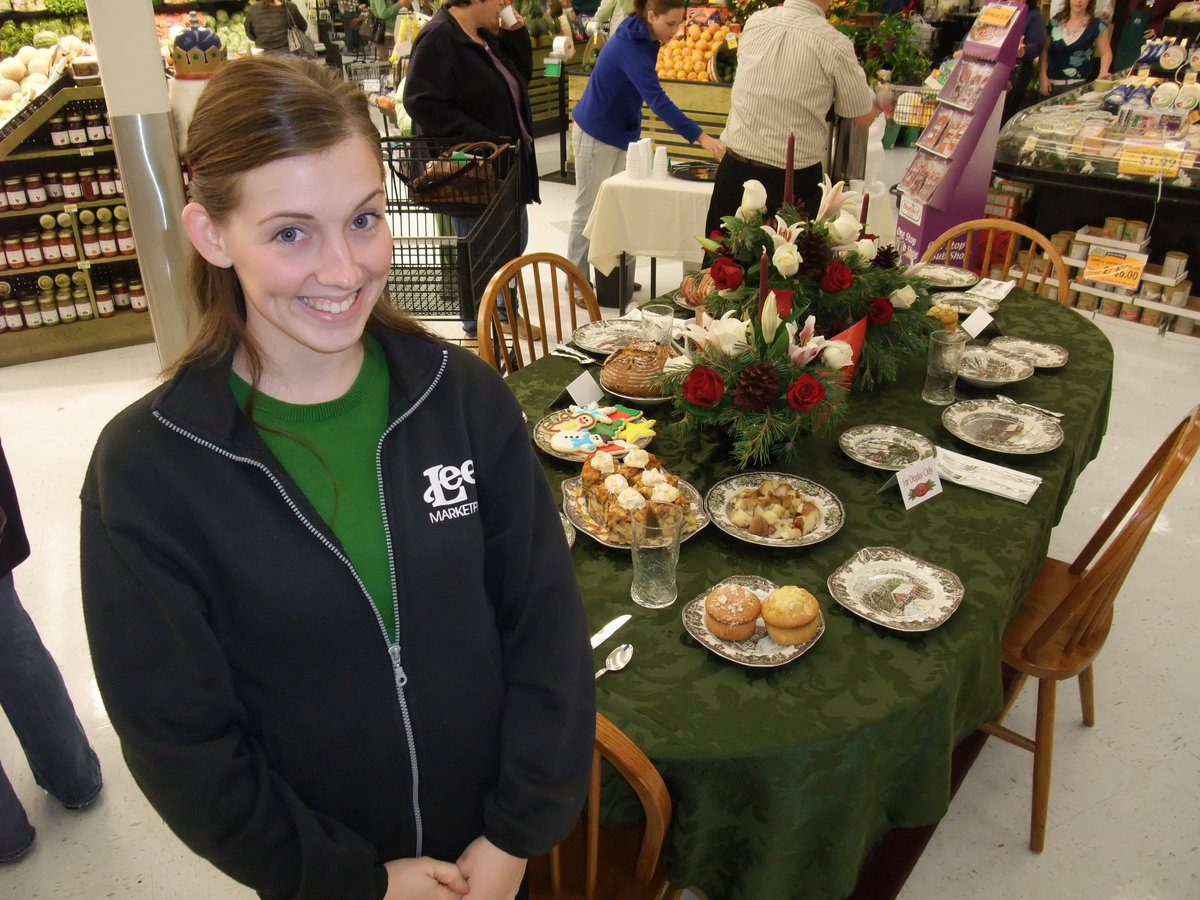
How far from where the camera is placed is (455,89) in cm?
386

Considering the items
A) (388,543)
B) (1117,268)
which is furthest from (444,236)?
(1117,268)

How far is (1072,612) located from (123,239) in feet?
14.8

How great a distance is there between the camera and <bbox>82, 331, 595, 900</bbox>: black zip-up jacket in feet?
2.97

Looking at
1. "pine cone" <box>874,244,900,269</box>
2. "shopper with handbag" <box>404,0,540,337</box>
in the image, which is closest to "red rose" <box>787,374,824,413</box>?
"pine cone" <box>874,244,900,269</box>

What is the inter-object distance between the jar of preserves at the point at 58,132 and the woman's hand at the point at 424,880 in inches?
166

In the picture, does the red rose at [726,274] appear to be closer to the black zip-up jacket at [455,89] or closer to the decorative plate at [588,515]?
the decorative plate at [588,515]

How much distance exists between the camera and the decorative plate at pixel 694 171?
4.34 metres

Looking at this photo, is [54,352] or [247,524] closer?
[247,524]

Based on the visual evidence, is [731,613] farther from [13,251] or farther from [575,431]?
[13,251]

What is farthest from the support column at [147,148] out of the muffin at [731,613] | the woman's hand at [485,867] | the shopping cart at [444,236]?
the woman's hand at [485,867]

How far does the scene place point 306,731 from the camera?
103cm

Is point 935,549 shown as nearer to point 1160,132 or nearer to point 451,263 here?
point 451,263

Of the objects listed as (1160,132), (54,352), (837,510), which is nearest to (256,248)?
(837,510)

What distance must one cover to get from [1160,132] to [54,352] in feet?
18.5
